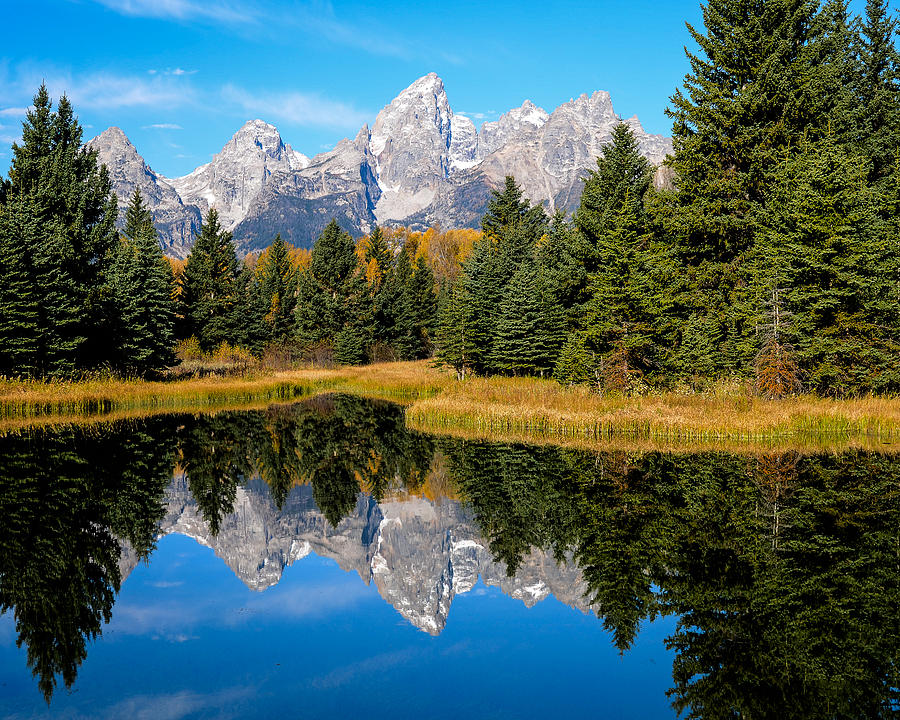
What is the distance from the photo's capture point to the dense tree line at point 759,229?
2727 cm

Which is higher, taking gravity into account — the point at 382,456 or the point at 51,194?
the point at 51,194

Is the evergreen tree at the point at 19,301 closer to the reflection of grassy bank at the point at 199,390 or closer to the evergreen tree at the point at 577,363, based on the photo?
the reflection of grassy bank at the point at 199,390

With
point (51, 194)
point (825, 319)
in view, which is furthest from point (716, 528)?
point (51, 194)

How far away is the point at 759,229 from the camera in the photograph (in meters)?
31.0

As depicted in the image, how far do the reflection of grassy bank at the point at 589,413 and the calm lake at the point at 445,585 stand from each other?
10.2 feet

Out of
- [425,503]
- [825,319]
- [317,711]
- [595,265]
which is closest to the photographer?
[317,711]

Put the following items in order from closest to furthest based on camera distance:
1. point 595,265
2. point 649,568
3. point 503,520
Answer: point 649,568 → point 503,520 → point 595,265

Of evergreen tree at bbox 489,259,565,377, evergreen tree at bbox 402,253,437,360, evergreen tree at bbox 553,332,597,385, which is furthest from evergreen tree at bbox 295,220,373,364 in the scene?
evergreen tree at bbox 553,332,597,385

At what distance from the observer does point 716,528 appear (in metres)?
13.5

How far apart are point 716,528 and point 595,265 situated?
25.4 metres

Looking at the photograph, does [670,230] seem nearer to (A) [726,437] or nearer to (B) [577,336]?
(B) [577,336]

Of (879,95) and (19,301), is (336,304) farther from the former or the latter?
(879,95)

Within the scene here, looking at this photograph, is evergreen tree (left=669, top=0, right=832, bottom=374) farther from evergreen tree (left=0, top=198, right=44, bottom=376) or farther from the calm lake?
evergreen tree (left=0, top=198, right=44, bottom=376)

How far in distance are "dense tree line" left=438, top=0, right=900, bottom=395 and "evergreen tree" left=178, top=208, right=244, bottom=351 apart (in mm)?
37583
